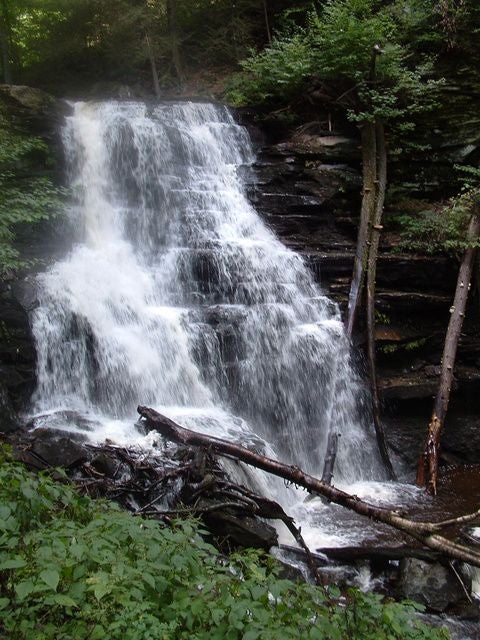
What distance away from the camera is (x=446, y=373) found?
9.41 meters

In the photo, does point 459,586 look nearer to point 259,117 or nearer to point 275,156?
point 275,156

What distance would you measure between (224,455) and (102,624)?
3.74 m

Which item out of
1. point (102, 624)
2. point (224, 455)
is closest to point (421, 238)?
point (224, 455)

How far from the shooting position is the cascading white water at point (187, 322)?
8.36m

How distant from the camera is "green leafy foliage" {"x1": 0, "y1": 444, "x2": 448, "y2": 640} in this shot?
8.52ft

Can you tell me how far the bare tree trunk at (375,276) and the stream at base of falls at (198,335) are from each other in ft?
0.84

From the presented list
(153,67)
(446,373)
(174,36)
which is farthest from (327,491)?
(174,36)

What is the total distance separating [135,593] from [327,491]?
10.7 ft

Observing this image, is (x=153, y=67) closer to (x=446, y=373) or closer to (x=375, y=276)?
(x=375, y=276)

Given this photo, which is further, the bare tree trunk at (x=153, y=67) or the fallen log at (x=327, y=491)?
the bare tree trunk at (x=153, y=67)

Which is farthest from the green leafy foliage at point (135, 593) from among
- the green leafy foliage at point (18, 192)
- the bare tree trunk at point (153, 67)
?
the bare tree trunk at point (153, 67)

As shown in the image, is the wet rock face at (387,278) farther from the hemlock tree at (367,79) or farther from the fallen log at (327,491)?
the fallen log at (327,491)

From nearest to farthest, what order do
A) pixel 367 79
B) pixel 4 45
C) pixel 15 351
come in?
1. pixel 15 351
2. pixel 367 79
3. pixel 4 45

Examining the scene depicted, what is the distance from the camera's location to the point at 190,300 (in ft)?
33.1
